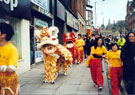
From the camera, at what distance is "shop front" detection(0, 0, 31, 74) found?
7.81 meters

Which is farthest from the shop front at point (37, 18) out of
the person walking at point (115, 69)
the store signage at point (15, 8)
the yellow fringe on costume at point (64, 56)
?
the person walking at point (115, 69)

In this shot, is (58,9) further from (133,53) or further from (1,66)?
(1,66)

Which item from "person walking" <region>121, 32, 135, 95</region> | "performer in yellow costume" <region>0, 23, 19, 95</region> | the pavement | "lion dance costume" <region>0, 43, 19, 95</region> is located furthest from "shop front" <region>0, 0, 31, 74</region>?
"person walking" <region>121, 32, 135, 95</region>

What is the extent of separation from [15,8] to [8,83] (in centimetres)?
482

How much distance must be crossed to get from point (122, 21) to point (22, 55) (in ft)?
402

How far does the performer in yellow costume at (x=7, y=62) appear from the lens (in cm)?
332

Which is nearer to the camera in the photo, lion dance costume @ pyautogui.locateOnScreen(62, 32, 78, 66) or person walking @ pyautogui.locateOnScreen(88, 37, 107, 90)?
person walking @ pyautogui.locateOnScreen(88, 37, 107, 90)

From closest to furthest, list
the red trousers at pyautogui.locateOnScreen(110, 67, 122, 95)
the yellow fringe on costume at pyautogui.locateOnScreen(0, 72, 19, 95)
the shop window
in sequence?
the yellow fringe on costume at pyautogui.locateOnScreen(0, 72, 19, 95)
the red trousers at pyautogui.locateOnScreen(110, 67, 122, 95)
the shop window

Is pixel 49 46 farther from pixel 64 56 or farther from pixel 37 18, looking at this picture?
pixel 37 18

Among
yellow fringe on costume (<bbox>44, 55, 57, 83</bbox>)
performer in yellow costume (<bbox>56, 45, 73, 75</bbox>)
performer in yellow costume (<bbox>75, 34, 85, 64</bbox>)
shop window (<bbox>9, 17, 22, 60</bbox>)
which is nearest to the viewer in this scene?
yellow fringe on costume (<bbox>44, 55, 57, 83</bbox>)

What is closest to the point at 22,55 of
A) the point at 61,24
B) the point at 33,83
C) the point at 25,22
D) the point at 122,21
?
the point at 25,22

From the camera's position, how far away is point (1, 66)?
10.8 ft

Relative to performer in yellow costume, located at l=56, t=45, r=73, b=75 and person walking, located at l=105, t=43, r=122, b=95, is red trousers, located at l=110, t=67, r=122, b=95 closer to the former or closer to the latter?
person walking, located at l=105, t=43, r=122, b=95

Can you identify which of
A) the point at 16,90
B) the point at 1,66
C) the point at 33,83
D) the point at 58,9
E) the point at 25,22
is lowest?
the point at 33,83
